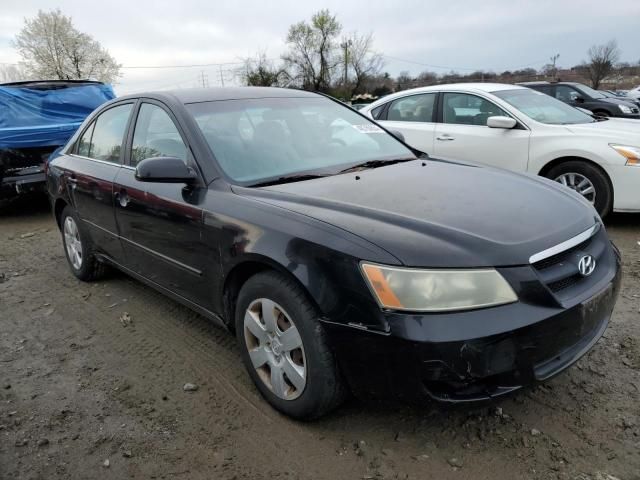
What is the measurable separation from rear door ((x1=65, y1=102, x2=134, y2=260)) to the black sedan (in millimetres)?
98

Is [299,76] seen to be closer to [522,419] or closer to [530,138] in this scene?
[530,138]

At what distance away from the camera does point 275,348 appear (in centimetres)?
238

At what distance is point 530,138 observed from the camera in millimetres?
5570

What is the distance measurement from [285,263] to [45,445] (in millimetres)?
1447

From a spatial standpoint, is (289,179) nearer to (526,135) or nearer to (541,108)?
(526,135)

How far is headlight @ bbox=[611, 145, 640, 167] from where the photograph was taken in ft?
16.3

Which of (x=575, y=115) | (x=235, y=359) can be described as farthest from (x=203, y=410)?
(x=575, y=115)

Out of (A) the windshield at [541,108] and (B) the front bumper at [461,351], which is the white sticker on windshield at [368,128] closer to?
(B) the front bumper at [461,351]

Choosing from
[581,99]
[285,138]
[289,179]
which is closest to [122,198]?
[285,138]

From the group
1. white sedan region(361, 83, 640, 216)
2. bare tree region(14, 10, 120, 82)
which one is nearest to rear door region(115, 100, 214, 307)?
white sedan region(361, 83, 640, 216)

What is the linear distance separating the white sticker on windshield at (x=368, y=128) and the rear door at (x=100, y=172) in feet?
5.28

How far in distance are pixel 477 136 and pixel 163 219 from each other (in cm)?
420

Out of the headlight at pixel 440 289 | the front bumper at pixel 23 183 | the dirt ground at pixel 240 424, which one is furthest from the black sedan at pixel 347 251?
the front bumper at pixel 23 183

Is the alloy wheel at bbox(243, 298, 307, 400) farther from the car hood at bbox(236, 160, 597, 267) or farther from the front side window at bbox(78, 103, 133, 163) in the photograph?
the front side window at bbox(78, 103, 133, 163)
